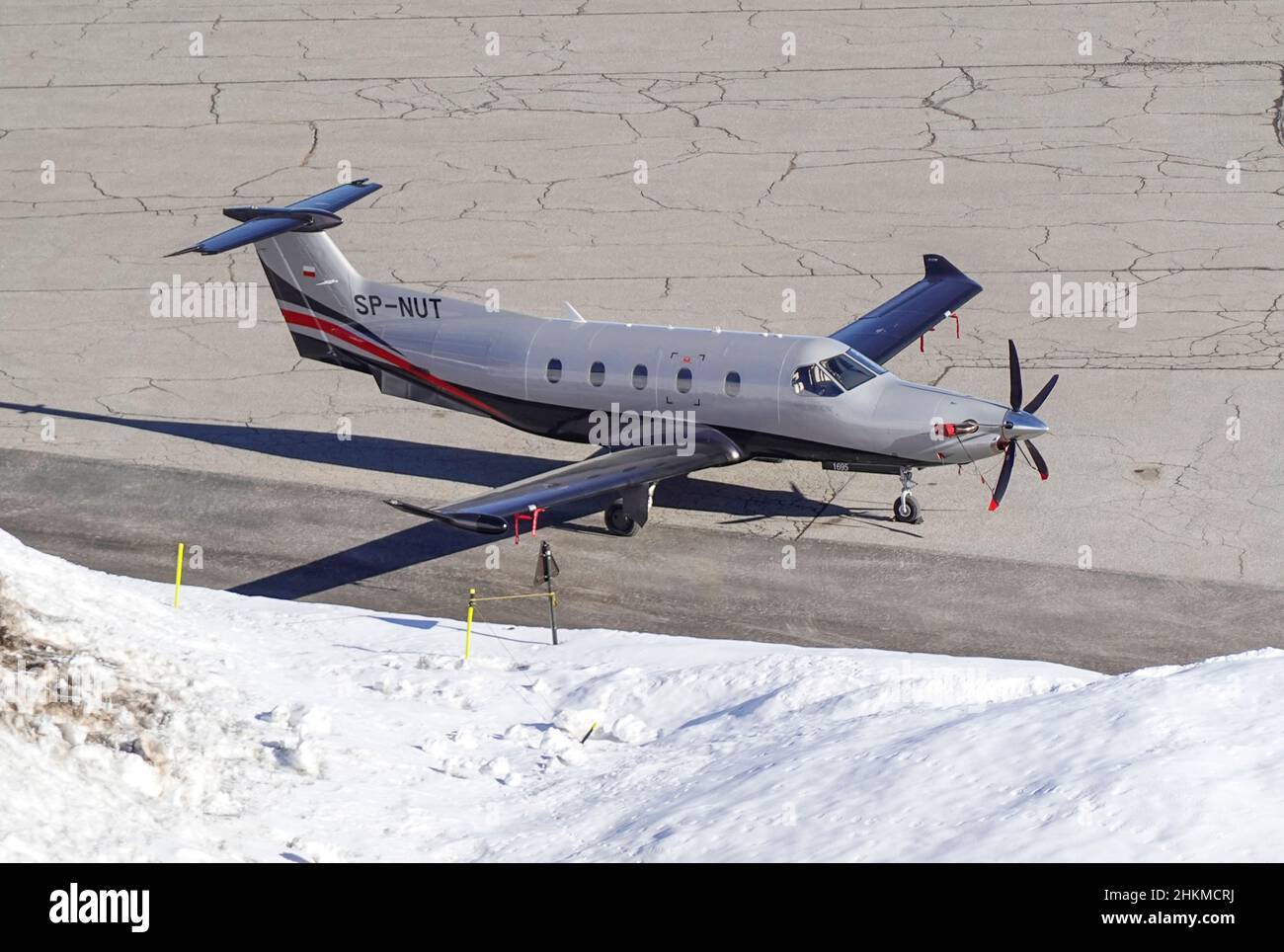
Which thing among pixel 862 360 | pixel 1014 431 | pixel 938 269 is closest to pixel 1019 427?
pixel 1014 431

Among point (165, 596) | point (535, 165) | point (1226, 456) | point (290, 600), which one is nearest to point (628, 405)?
point (290, 600)

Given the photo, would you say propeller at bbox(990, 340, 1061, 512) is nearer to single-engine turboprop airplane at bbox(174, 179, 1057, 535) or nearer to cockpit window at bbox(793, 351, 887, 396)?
single-engine turboprop airplane at bbox(174, 179, 1057, 535)

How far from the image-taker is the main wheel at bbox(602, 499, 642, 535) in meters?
20.5

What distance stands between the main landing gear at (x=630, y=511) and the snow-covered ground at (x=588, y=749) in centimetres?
317

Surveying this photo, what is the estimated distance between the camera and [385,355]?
73.5ft

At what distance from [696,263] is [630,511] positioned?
32.9 feet

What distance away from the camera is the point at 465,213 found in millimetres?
32062

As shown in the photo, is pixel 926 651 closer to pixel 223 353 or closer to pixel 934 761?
pixel 934 761

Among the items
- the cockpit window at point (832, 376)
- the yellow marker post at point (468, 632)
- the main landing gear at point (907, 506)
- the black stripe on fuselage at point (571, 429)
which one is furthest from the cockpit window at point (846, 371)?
the yellow marker post at point (468, 632)

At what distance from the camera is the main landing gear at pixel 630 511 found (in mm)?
20250

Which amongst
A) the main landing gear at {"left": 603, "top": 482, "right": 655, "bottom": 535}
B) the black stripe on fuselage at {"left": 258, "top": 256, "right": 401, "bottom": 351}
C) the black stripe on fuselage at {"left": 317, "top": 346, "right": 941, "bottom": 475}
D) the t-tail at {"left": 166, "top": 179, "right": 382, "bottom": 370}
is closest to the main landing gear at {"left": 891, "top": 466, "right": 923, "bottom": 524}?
the black stripe on fuselage at {"left": 317, "top": 346, "right": 941, "bottom": 475}

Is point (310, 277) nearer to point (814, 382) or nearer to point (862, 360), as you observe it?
point (814, 382)

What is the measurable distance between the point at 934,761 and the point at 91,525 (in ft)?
41.6

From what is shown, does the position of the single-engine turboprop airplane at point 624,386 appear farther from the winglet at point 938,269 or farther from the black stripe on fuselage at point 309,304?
the winglet at point 938,269
